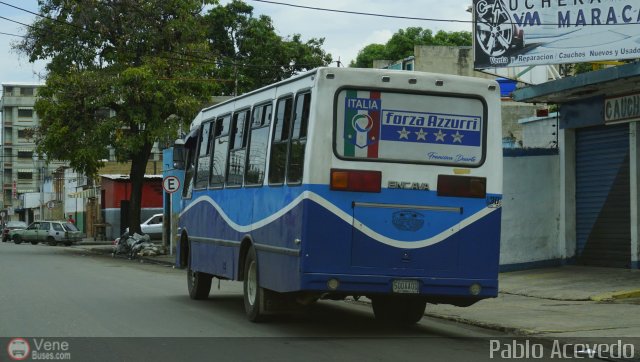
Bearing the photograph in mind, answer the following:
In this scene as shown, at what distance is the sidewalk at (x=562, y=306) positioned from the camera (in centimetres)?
1223

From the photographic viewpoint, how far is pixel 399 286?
36.7 feet

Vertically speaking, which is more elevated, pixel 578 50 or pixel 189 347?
pixel 578 50

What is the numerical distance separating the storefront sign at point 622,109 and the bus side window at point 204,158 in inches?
344

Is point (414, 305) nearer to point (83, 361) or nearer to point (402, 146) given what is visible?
point (402, 146)

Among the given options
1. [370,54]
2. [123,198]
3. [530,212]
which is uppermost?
[370,54]

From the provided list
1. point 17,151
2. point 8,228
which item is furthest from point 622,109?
point 17,151

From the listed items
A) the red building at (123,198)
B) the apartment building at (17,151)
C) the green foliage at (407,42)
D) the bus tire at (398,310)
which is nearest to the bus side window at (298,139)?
the bus tire at (398,310)

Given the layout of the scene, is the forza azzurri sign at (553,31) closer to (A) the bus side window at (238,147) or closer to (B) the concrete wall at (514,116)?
(A) the bus side window at (238,147)

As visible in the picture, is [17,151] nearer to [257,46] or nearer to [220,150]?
[257,46]

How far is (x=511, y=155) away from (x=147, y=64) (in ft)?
67.4

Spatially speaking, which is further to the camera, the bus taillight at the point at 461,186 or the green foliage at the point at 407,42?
the green foliage at the point at 407,42

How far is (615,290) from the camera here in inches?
644

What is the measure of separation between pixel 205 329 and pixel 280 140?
8.66ft

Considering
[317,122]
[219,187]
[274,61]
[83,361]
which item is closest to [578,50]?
[219,187]
